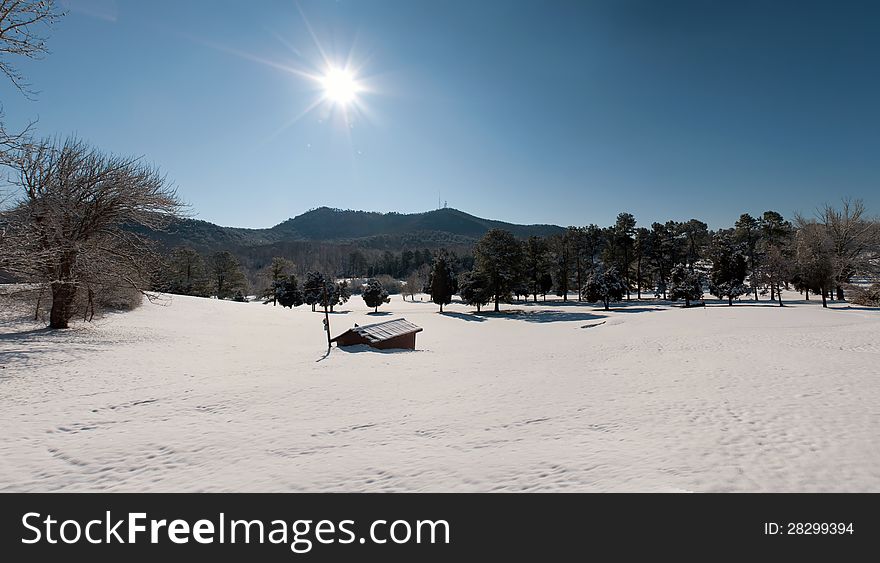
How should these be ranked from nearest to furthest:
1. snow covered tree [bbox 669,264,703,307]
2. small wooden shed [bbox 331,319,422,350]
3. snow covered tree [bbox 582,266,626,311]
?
small wooden shed [bbox 331,319,422,350] < snow covered tree [bbox 669,264,703,307] < snow covered tree [bbox 582,266,626,311]

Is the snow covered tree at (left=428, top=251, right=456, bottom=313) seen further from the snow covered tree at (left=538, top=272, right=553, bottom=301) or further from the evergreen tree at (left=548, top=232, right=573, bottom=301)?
the evergreen tree at (left=548, top=232, right=573, bottom=301)

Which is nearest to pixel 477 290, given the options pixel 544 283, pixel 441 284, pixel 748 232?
pixel 441 284

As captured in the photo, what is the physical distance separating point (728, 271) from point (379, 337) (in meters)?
56.1

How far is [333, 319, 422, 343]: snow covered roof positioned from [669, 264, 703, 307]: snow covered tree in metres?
42.1

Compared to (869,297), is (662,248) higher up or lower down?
higher up

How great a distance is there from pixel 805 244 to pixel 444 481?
197ft

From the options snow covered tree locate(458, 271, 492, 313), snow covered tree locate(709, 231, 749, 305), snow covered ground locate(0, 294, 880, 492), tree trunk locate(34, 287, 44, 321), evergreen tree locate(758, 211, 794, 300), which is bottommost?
snow covered ground locate(0, 294, 880, 492)

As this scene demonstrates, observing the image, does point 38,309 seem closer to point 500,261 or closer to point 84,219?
point 84,219

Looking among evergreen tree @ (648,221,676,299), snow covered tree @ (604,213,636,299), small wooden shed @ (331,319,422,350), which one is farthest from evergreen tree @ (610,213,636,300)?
small wooden shed @ (331,319,422,350)

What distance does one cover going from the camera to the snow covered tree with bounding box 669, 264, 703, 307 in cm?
4991

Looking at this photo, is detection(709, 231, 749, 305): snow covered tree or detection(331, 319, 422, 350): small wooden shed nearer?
detection(331, 319, 422, 350): small wooden shed

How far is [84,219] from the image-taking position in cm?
1997
